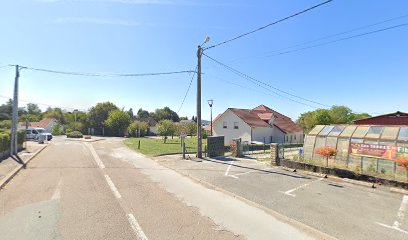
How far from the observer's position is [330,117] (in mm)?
51625

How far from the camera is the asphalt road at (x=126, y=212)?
6.23 m

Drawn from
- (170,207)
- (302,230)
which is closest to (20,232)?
(170,207)

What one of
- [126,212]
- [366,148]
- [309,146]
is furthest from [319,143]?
[126,212]

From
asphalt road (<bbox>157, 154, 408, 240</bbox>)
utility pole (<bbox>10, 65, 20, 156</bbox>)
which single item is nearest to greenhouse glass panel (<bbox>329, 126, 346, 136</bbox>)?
asphalt road (<bbox>157, 154, 408, 240</bbox>)

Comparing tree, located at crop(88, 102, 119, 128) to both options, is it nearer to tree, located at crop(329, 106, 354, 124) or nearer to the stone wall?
the stone wall

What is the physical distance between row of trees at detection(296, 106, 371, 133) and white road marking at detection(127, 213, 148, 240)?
4975cm

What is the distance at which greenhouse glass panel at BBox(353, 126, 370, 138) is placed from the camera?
47.3 ft

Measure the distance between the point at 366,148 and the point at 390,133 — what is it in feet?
4.57

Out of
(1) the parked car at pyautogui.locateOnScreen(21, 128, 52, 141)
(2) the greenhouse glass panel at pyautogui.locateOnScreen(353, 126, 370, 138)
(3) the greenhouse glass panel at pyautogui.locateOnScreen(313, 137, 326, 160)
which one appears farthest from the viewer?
(1) the parked car at pyautogui.locateOnScreen(21, 128, 52, 141)

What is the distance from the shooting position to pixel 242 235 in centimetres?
630

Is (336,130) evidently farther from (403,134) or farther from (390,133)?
(403,134)

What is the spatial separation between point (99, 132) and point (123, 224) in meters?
62.6

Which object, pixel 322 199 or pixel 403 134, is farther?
pixel 403 134

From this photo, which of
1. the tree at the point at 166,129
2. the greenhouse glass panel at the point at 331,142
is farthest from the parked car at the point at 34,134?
the greenhouse glass panel at the point at 331,142
